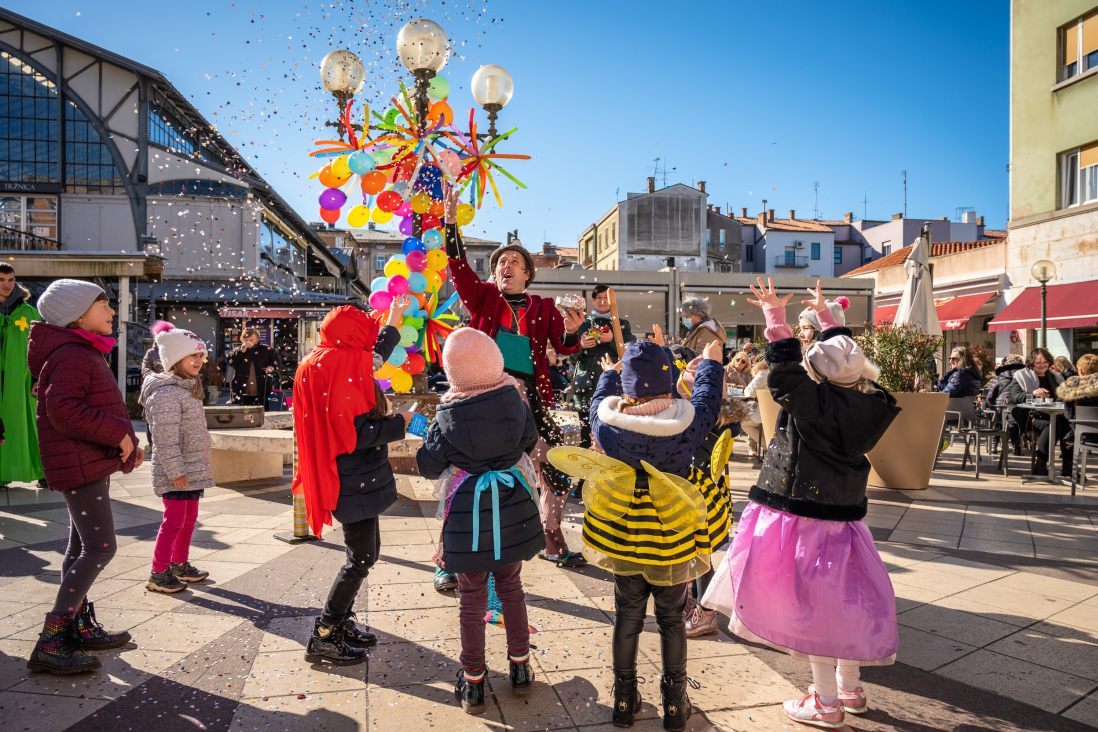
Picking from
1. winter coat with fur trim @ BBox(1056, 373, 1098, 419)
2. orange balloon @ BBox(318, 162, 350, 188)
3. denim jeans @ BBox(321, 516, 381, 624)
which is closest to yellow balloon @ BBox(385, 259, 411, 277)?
orange balloon @ BBox(318, 162, 350, 188)

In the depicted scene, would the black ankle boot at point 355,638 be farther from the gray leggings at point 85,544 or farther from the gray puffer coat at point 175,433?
the gray puffer coat at point 175,433

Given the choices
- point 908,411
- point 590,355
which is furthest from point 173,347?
point 908,411

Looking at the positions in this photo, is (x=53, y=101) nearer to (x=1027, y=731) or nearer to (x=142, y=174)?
(x=142, y=174)

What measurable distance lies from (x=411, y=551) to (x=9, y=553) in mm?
2818

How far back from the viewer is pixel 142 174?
21391 mm

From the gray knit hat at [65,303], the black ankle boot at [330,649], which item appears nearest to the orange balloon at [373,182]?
the gray knit hat at [65,303]

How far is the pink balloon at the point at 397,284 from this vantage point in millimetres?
5102

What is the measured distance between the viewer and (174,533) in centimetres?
386

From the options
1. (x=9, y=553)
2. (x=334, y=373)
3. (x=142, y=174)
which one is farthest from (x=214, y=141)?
(x=334, y=373)

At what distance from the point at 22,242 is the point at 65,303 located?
23.4 m

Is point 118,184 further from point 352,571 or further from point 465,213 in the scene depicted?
point 352,571

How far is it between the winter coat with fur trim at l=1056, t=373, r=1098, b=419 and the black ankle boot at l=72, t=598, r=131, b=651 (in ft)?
30.6

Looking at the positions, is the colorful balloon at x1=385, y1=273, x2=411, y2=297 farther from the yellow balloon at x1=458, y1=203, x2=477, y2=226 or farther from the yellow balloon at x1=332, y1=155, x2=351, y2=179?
the yellow balloon at x1=332, y1=155, x2=351, y2=179

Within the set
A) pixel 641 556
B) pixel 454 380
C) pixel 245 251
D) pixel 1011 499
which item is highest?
pixel 245 251
